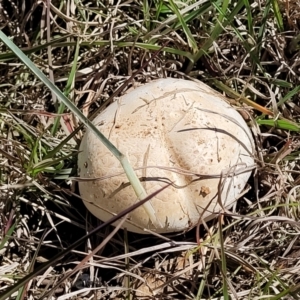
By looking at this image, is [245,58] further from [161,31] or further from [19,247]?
[19,247]

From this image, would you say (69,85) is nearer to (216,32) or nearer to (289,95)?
(216,32)

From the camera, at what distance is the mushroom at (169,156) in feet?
4.99

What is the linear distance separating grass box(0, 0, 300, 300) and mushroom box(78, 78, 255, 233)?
0.20 metres

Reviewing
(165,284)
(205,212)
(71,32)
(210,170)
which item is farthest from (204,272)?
(71,32)

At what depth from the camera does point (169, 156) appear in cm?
153

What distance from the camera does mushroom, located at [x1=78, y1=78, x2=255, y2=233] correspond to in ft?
4.99

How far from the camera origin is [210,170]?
1538mm

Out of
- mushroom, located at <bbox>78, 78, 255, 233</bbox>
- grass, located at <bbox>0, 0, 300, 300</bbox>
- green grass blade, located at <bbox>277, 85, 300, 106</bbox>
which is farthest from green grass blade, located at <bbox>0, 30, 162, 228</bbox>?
green grass blade, located at <bbox>277, 85, 300, 106</bbox>

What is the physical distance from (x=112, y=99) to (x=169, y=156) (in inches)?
16.6

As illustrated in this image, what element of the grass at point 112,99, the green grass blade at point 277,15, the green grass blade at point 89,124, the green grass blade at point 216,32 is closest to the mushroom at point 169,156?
the green grass blade at point 89,124

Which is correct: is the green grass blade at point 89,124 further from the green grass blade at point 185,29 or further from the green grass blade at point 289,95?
the green grass blade at point 289,95

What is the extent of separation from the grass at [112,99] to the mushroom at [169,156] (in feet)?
0.65

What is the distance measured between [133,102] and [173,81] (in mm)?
153

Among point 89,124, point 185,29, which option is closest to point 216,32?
point 185,29
